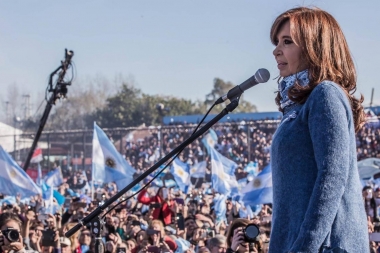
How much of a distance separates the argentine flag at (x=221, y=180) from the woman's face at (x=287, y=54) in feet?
51.0

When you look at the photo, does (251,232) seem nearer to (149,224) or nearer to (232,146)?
(149,224)

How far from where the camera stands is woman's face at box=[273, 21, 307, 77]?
259cm

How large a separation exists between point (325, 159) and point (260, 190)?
37.8 feet

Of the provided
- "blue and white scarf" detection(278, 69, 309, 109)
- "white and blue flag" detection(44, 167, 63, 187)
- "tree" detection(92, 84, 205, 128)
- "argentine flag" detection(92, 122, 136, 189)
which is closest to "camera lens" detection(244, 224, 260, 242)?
"blue and white scarf" detection(278, 69, 309, 109)

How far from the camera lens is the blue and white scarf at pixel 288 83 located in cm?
255

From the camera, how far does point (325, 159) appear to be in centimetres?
237

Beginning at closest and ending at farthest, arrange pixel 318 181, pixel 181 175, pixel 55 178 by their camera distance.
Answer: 1. pixel 318 181
2. pixel 181 175
3. pixel 55 178

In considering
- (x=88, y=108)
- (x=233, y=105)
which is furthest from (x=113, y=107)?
(x=233, y=105)

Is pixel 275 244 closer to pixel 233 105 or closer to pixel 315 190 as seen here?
pixel 315 190

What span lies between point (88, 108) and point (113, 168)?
205ft

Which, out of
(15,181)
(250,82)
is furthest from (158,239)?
(15,181)

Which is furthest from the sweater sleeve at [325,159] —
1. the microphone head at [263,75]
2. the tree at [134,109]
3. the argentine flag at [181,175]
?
the tree at [134,109]

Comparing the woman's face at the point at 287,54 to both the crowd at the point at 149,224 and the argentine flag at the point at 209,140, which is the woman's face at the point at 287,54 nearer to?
the crowd at the point at 149,224

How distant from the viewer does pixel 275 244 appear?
248cm
